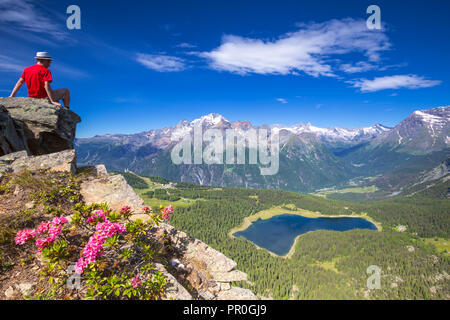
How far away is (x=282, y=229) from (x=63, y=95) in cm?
18411

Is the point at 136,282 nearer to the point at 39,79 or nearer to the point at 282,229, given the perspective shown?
the point at 39,79

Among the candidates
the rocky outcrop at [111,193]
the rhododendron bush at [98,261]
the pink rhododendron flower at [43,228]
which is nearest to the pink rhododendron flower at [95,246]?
the rhododendron bush at [98,261]

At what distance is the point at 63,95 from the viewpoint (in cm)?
1708

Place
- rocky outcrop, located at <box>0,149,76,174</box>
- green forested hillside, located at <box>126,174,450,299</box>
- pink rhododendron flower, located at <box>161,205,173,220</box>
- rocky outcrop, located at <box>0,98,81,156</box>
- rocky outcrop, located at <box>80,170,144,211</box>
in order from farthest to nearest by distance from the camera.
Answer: green forested hillside, located at <box>126,174,450,299</box>, rocky outcrop, located at <box>0,98,81,156</box>, rocky outcrop, located at <box>0,149,76,174</box>, rocky outcrop, located at <box>80,170,144,211</box>, pink rhododendron flower, located at <box>161,205,173,220</box>

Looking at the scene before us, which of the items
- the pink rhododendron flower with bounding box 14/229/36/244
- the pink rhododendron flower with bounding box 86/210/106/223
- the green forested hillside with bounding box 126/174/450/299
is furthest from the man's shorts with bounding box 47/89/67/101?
the green forested hillside with bounding box 126/174/450/299

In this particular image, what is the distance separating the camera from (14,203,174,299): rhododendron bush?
5004mm

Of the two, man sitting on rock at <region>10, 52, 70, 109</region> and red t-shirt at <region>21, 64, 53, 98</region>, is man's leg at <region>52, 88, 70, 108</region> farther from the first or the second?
red t-shirt at <region>21, 64, 53, 98</region>

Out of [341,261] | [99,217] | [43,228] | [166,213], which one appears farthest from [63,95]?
[341,261]

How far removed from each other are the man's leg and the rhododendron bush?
15.2m

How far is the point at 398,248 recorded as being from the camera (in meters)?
136

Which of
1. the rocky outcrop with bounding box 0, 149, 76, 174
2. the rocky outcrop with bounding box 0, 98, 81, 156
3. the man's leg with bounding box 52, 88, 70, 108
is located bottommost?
the rocky outcrop with bounding box 0, 149, 76, 174

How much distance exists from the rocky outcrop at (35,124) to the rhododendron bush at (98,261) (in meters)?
12.7
